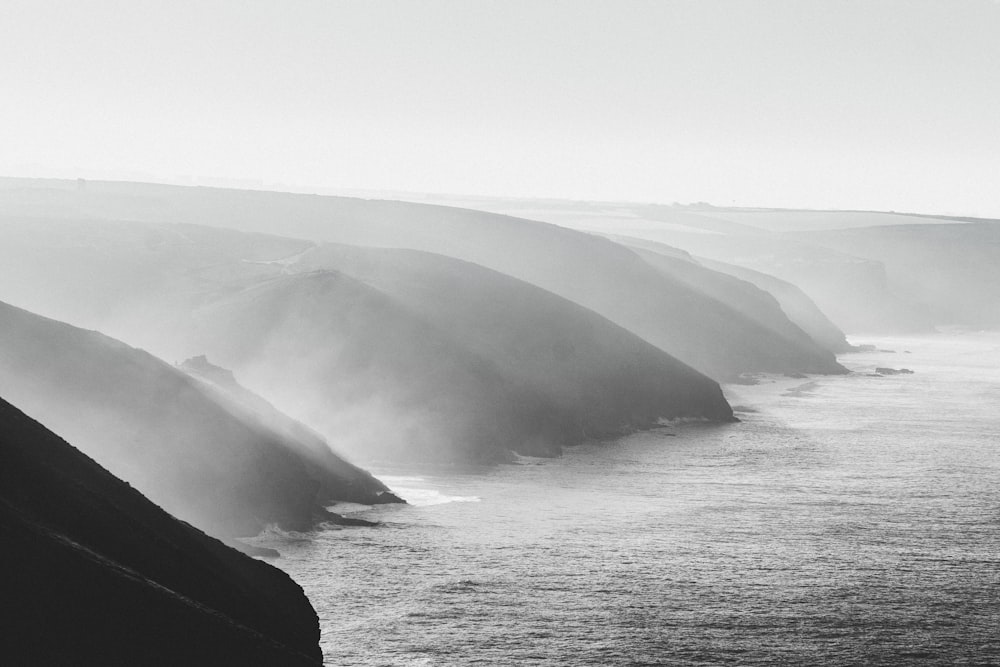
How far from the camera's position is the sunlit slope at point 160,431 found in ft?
212

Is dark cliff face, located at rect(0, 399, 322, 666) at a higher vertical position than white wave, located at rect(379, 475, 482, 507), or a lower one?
higher

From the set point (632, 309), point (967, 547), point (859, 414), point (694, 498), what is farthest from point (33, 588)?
point (632, 309)

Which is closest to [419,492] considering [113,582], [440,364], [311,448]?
[311,448]

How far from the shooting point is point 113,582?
33438 millimetres

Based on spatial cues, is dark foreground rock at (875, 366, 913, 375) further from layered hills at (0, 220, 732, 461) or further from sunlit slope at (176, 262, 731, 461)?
layered hills at (0, 220, 732, 461)

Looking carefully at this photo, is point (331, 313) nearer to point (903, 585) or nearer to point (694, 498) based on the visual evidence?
point (694, 498)

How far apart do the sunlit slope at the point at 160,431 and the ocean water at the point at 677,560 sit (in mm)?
3068

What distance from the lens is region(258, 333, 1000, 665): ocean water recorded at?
49.1 meters

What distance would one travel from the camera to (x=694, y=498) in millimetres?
81938

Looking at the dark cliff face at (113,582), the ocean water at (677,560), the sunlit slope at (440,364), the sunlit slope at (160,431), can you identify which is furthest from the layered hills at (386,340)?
the dark cliff face at (113,582)

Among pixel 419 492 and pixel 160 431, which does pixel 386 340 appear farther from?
pixel 160 431

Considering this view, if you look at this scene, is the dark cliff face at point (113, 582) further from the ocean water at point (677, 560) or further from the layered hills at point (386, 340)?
the layered hills at point (386, 340)

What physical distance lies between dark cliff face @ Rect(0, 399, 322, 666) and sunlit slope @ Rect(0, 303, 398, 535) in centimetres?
1752

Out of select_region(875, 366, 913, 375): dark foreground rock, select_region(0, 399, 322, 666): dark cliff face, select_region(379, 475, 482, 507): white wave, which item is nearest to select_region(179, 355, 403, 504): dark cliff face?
select_region(379, 475, 482, 507): white wave
